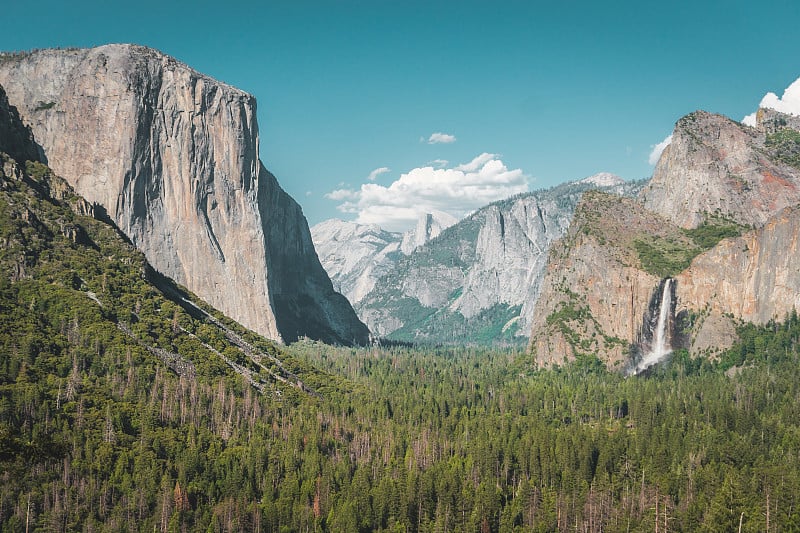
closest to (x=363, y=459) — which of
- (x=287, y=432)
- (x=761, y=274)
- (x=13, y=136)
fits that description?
(x=287, y=432)

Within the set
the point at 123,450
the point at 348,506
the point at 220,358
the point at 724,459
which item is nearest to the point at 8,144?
the point at 220,358

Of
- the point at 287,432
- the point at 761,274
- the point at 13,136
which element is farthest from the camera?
the point at 761,274

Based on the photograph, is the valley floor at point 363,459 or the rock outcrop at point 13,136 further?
the rock outcrop at point 13,136

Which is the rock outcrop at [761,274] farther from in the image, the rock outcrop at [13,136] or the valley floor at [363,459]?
the rock outcrop at [13,136]

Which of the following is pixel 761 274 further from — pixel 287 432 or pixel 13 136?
pixel 13 136

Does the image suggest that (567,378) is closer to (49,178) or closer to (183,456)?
(183,456)

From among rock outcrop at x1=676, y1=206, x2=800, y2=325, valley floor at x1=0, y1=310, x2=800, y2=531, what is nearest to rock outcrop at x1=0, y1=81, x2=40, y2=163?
valley floor at x1=0, y1=310, x2=800, y2=531

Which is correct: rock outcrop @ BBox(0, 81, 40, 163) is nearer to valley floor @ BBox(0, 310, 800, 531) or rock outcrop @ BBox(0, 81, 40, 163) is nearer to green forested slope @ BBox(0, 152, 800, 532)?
green forested slope @ BBox(0, 152, 800, 532)

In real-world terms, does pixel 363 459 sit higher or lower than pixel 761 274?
lower

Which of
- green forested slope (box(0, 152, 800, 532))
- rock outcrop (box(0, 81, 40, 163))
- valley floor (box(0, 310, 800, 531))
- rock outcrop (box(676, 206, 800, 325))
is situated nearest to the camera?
valley floor (box(0, 310, 800, 531))

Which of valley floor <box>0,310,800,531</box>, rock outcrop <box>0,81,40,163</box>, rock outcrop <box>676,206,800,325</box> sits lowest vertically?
valley floor <box>0,310,800,531</box>

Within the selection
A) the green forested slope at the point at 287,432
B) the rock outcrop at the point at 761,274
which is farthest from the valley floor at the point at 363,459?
the rock outcrop at the point at 761,274
